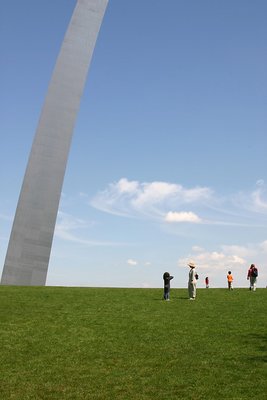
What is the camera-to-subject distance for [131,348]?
43.2 feet

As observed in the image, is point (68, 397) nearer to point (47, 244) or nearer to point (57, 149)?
point (47, 244)

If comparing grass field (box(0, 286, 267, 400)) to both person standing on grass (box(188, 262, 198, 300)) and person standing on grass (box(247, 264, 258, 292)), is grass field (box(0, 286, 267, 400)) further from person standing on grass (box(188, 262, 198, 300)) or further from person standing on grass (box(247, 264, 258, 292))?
person standing on grass (box(247, 264, 258, 292))

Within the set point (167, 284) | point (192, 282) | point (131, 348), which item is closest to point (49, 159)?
point (167, 284)

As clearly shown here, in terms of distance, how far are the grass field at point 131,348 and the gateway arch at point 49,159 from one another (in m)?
10.2

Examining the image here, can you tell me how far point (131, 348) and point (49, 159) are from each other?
67.7ft

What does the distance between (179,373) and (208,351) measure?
1.92 meters

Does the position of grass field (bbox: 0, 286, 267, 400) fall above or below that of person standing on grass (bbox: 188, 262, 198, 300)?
below

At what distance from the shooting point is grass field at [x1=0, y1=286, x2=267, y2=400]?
10078mm

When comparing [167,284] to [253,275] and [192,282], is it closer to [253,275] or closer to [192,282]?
[192,282]

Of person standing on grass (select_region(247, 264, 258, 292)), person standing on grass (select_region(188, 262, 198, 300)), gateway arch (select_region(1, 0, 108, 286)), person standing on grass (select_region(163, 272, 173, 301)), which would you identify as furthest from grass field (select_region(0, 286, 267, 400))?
gateway arch (select_region(1, 0, 108, 286))

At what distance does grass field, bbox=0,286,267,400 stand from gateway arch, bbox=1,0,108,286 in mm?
10240

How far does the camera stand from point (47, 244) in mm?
31016

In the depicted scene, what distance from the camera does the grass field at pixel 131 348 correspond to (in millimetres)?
10078

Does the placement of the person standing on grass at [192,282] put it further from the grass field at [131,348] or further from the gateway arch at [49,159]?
the gateway arch at [49,159]
